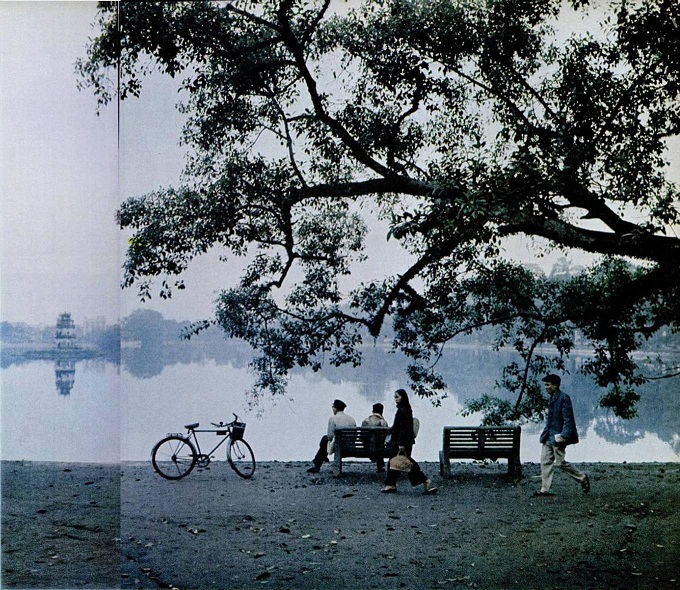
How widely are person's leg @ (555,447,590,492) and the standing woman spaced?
1.21 meters

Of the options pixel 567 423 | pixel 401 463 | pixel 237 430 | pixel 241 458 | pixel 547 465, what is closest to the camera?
pixel 567 423

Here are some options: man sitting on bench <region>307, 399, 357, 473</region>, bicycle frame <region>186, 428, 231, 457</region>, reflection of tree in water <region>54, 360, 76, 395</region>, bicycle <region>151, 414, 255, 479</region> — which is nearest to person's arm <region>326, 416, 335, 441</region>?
man sitting on bench <region>307, 399, 357, 473</region>

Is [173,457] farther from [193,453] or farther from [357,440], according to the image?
[357,440]

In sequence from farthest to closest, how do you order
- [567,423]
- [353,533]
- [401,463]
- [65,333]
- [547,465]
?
[65,333] < [401,463] < [547,465] < [567,423] < [353,533]

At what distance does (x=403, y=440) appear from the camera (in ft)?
27.0

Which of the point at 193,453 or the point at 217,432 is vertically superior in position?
the point at 217,432

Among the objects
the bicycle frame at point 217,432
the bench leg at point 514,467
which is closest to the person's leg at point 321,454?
the bicycle frame at point 217,432

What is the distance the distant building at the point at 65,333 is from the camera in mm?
8984

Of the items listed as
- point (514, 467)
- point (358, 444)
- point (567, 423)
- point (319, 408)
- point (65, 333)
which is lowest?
point (514, 467)

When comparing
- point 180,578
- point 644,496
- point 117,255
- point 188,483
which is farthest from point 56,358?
point 644,496

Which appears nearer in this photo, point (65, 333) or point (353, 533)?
point (353, 533)

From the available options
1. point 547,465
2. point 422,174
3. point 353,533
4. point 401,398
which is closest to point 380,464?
point 401,398

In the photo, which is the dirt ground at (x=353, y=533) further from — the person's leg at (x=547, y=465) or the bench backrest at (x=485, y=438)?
the bench backrest at (x=485, y=438)

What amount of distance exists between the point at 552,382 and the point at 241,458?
310 centimetres
